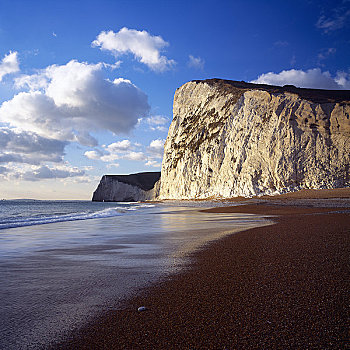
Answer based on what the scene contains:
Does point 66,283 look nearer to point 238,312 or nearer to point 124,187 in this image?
point 238,312

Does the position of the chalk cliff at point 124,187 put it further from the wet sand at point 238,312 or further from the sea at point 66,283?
the wet sand at point 238,312

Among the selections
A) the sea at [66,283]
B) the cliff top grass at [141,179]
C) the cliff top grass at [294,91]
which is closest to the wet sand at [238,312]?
the sea at [66,283]

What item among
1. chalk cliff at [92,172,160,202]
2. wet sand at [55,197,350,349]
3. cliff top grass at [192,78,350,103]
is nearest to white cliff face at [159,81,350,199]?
cliff top grass at [192,78,350,103]

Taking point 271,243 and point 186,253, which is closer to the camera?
point 186,253

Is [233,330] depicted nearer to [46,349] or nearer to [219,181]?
[46,349]

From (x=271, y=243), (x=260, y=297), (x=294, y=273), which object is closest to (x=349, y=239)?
(x=271, y=243)

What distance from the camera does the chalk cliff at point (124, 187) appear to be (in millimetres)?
108125

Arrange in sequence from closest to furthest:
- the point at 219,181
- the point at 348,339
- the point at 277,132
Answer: the point at 348,339, the point at 277,132, the point at 219,181

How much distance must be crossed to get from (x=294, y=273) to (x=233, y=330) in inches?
63.2

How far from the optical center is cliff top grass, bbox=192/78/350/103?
36469 mm

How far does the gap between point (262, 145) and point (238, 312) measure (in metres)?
37.1

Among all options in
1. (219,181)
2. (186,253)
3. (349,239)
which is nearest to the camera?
(186,253)

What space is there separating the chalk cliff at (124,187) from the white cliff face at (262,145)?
55.9 meters

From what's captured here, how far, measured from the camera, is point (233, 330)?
173cm
